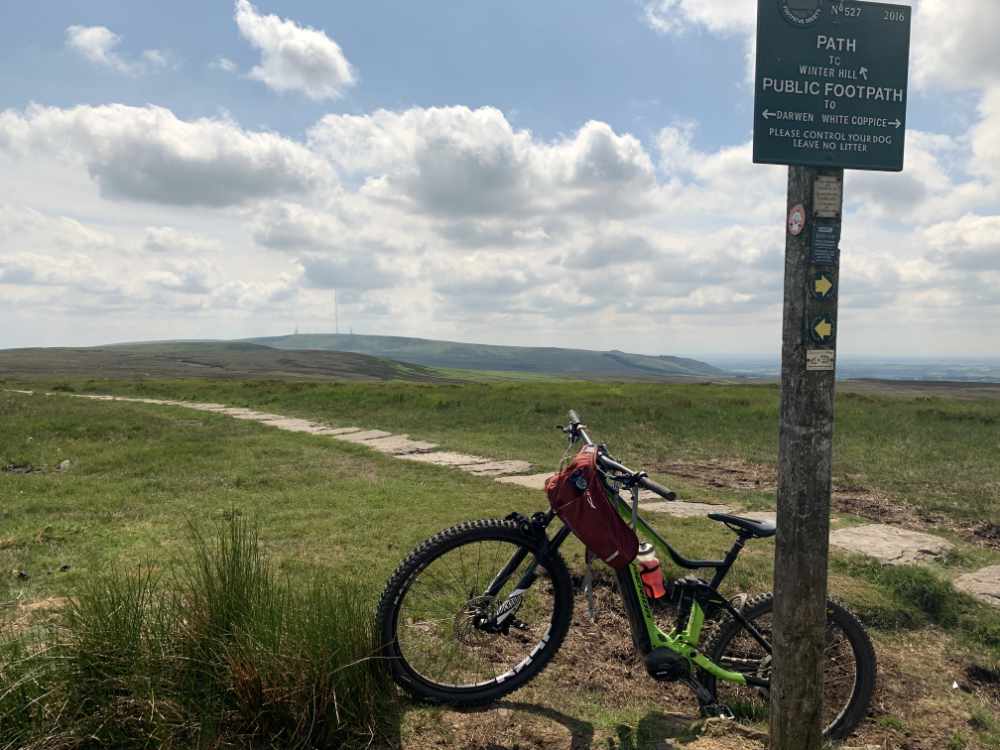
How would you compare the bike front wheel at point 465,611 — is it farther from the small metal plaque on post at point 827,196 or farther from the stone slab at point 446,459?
the stone slab at point 446,459

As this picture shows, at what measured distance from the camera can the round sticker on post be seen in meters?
2.86

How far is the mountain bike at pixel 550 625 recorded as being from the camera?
12.0 feet

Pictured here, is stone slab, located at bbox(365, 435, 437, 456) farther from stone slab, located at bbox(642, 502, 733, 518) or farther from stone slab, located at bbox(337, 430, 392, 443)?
stone slab, located at bbox(642, 502, 733, 518)

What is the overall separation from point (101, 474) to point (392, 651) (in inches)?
360

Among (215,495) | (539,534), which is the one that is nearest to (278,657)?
(539,534)

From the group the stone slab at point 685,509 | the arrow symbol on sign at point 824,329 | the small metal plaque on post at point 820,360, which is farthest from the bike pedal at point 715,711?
the stone slab at point 685,509

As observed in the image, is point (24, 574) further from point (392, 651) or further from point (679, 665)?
point (679, 665)

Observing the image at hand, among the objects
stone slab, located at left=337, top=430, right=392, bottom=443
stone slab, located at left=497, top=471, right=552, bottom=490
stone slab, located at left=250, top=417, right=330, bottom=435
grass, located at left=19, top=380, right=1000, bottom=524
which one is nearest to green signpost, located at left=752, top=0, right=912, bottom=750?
stone slab, located at left=497, top=471, right=552, bottom=490

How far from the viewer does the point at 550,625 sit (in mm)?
3979

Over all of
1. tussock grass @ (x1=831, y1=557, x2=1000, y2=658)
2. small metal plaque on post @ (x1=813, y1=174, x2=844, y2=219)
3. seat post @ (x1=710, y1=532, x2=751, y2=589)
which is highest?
small metal plaque on post @ (x1=813, y1=174, x2=844, y2=219)

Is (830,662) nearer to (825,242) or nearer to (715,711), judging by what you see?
(715,711)

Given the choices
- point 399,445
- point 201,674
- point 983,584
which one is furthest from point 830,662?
point 399,445

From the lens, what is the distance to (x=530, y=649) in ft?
14.4

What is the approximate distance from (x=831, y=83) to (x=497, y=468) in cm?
948
